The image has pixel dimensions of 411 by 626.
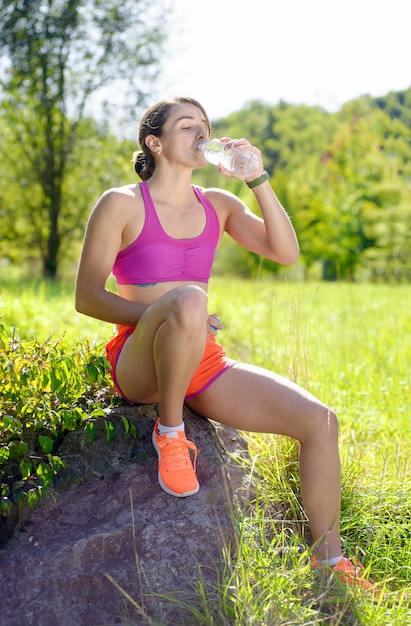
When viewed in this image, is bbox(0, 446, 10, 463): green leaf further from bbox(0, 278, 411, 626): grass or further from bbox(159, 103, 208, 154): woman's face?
bbox(159, 103, 208, 154): woman's face

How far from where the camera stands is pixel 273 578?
2.27 m

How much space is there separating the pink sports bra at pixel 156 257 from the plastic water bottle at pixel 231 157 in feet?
0.90

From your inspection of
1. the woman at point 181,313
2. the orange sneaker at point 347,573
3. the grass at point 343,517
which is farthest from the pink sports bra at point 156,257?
the orange sneaker at point 347,573

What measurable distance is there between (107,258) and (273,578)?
3.92 feet

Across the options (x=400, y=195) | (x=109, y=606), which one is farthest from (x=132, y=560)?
(x=400, y=195)

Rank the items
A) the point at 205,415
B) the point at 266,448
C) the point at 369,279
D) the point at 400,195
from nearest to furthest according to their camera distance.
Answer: the point at 205,415 < the point at 266,448 < the point at 369,279 < the point at 400,195

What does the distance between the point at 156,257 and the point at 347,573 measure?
1.26 meters

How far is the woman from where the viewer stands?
7.75 ft

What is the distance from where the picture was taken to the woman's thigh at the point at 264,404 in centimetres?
250

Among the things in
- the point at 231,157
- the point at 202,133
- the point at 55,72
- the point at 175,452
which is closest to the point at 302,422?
the point at 175,452

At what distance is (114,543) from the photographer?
7.63 ft

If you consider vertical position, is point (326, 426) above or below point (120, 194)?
below

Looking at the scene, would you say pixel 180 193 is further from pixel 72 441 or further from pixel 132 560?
pixel 132 560

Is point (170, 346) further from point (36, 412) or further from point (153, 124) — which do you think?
point (153, 124)
